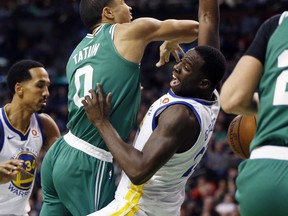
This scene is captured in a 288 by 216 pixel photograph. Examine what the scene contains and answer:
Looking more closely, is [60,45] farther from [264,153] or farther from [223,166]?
[264,153]

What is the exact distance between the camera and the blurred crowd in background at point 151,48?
11.8 meters

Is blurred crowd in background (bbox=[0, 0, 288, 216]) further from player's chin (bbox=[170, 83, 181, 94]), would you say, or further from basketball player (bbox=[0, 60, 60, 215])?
player's chin (bbox=[170, 83, 181, 94])

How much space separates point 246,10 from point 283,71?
15190mm

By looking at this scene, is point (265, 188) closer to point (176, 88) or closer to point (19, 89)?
point (176, 88)

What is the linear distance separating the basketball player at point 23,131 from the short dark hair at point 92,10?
110 cm

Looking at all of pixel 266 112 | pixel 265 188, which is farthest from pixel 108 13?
pixel 265 188

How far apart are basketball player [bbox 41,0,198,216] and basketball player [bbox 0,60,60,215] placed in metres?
0.92

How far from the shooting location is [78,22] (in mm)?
20188

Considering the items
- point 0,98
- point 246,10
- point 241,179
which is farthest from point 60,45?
point 241,179

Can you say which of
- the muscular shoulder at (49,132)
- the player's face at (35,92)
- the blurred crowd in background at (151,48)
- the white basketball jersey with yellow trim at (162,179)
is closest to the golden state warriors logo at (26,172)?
the muscular shoulder at (49,132)

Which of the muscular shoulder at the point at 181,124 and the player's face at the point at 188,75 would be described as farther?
the player's face at the point at 188,75

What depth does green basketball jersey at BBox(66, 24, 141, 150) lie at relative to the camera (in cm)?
473

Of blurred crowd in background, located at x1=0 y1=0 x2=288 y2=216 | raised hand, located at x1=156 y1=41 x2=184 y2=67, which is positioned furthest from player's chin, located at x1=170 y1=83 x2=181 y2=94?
blurred crowd in background, located at x1=0 y1=0 x2=288 y2=216

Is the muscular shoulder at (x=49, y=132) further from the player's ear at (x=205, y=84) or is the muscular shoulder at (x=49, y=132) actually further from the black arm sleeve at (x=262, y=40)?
the black arm sleeve at (x=262, y=40)
